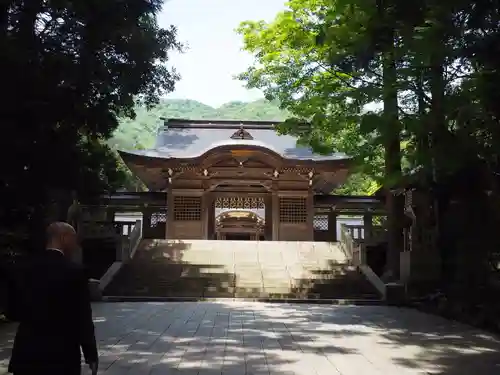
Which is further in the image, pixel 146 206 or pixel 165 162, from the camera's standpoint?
pixel 146 206

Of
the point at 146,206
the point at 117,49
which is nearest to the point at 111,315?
the point at 117,49

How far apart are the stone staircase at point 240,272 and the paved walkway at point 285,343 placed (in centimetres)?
315

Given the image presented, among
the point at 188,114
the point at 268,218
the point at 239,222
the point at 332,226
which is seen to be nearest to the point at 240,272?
the point at 268,218

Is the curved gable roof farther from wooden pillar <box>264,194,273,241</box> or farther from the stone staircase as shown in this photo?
the stone staircase

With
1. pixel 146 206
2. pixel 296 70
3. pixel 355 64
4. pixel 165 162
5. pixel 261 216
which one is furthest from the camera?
pixel 261 216

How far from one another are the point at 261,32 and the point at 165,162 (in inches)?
320

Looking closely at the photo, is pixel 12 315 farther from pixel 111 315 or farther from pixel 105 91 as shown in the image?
pixel 105 91

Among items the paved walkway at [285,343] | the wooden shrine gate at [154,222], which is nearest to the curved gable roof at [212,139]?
the wooden shrine gate at [154,222]

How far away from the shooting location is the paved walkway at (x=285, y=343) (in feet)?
18.5

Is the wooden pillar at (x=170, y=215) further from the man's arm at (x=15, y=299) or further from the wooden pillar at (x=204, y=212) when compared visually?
the man's arm at (x=15, y=299)

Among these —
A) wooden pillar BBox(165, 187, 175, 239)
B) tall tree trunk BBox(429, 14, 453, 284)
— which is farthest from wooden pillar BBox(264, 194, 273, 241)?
tall tree trunk BBox(429, 14, 453, 284)

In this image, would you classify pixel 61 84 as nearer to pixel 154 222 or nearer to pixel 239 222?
pixel 154 222

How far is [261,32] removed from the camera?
54.1 feet

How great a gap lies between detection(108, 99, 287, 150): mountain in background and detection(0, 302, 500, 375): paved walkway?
47.0m
